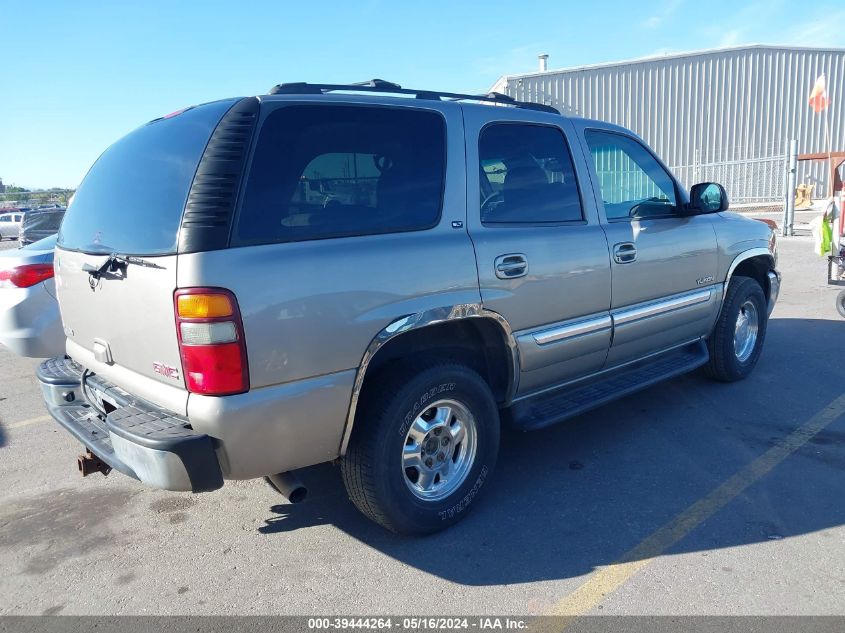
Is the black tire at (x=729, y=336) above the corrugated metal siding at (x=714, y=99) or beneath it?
beneath

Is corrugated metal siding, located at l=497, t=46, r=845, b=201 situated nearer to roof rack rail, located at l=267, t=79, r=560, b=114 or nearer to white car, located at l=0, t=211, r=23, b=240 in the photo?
white car, located at l=0, t=211, r=23, b=240

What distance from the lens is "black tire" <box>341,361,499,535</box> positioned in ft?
9.58

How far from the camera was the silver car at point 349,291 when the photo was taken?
8.28 feet

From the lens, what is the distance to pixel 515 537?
10.5 feet

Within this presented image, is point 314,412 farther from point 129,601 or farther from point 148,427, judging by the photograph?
point 129,601

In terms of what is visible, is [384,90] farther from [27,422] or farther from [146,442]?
[27,422]

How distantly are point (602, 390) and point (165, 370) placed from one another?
104 inches

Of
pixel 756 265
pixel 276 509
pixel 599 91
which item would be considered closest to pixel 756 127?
pixel 599 91

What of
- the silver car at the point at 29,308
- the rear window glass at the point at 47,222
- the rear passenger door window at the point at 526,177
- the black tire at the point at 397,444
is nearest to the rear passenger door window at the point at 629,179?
the rear passenger door window at the point at 526,177

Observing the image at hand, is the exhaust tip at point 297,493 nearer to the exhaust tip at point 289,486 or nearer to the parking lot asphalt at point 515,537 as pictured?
the exhaust tip at point 289,486

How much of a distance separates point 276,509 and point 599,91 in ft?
90.1

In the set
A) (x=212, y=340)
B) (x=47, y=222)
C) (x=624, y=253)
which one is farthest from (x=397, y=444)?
(x=47, y=222)

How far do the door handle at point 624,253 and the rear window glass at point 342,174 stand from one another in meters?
1.34

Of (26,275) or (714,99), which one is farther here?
(714,99)
